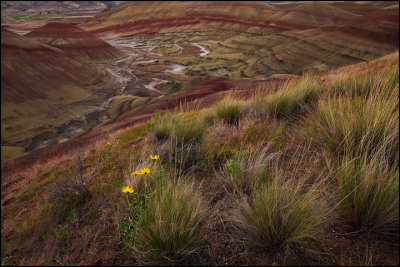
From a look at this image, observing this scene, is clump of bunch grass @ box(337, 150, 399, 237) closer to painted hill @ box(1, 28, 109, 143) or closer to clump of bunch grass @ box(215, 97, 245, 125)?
clump of bunch grass @ box(215, 97, 245, 125)

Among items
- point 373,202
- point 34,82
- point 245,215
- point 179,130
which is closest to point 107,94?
point 34,82

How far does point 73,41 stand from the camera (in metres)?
60.6

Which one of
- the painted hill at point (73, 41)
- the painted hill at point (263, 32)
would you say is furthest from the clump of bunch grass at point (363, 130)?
the painted hill at point (73, 41)

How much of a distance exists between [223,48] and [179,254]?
243ft

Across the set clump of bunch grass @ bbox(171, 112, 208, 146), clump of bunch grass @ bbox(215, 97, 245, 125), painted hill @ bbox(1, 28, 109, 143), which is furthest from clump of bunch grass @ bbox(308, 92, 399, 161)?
painted hill @ bbox(1, 28, 109, 143)

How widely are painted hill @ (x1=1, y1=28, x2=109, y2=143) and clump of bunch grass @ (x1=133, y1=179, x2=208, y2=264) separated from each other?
30549 millimetres

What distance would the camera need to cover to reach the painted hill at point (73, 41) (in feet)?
194

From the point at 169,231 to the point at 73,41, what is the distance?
2795 inches

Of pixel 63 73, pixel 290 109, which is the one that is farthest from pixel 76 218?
pixel 63 73

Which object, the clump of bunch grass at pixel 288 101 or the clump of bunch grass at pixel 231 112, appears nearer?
the clump of bunch grass at pixel 288 101

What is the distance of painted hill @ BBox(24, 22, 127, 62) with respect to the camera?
5925 cm

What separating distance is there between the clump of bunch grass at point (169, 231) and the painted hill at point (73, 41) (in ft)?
218

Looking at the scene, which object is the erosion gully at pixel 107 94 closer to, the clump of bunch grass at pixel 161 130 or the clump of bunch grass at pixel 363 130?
the clump of bunch grass at pixel 161 130

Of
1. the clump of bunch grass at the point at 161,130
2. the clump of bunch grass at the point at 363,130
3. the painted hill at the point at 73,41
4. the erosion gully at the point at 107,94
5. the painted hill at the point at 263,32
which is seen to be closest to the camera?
the clump of bunch grass at the point at 363,130
